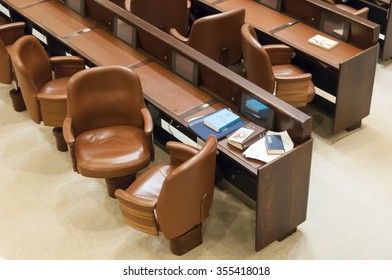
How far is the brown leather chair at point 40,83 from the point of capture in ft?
15.5

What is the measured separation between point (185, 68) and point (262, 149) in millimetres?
1077

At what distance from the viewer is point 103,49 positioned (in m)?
5.15

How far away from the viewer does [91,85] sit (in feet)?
14.5

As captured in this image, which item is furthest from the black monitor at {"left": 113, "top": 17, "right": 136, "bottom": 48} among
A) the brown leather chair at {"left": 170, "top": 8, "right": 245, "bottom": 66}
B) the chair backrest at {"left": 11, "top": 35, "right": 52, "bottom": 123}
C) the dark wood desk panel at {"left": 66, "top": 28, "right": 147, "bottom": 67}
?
the chair backrest at {"left": 11, "top": 35, "right": 52, "bottom": 123}

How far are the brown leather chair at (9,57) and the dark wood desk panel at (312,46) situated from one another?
220 centimetres

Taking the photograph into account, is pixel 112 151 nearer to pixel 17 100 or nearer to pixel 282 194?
pixel 282 194

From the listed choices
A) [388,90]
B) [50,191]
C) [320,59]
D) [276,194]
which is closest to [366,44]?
[320,59]

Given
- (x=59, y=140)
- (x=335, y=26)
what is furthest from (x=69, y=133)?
(x=335, y=26)

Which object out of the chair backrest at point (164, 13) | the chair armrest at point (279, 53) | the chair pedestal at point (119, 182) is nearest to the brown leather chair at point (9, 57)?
the chair backrest at point (164, 13)

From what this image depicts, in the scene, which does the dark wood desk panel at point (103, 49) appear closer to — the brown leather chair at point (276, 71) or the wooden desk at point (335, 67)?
the brown leather chair at point (276, 71)

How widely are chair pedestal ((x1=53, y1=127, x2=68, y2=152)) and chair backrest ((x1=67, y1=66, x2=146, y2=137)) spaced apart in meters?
0.58

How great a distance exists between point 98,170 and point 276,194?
1.17 meters

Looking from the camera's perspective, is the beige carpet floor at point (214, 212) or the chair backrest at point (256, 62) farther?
the chair backrest at point (256, 62)

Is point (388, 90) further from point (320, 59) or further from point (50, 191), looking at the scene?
point (50, 191)
